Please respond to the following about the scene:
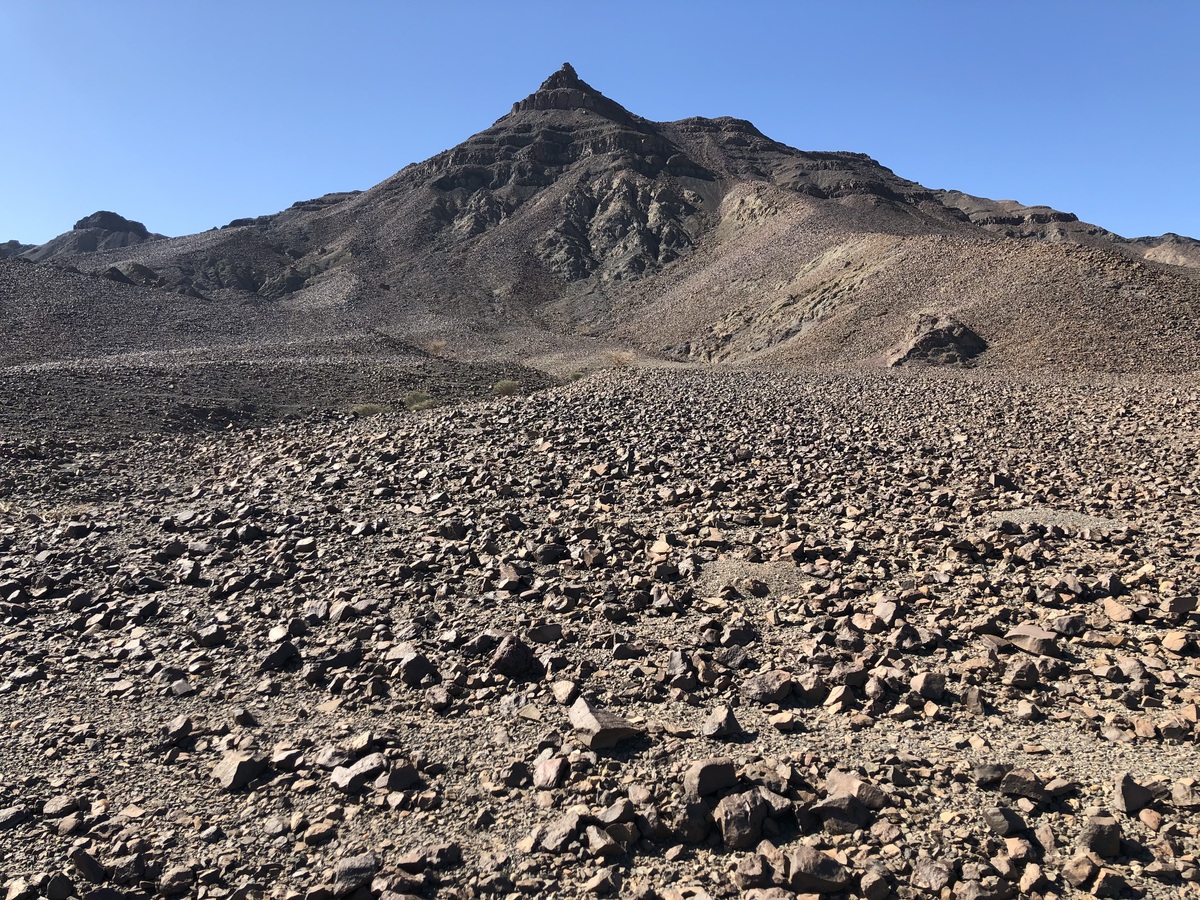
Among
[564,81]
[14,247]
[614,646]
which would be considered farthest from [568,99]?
[614,646]

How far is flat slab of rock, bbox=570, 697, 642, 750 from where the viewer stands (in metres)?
A: 4.23

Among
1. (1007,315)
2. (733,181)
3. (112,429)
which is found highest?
(733,181)

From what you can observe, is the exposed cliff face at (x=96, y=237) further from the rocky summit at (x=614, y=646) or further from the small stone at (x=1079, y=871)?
the small stone at (x=1079, y=871)

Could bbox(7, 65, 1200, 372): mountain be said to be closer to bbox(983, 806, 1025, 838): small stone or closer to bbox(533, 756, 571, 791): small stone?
bbox(983, 806, 1025, 838): small stone

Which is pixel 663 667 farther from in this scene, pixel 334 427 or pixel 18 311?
pixel 18 311

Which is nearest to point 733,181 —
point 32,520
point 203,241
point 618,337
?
point 618,337

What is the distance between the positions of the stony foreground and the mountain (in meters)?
17.9

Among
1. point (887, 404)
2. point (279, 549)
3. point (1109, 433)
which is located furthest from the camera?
point (887, 404)

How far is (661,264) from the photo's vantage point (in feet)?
201

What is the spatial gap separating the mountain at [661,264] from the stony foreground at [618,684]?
17.9 metres

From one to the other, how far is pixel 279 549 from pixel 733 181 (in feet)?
243

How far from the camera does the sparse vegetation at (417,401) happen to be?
860 inches

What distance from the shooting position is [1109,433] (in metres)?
12.2

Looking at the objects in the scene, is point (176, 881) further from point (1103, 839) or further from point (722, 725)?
point (1103, 839)
